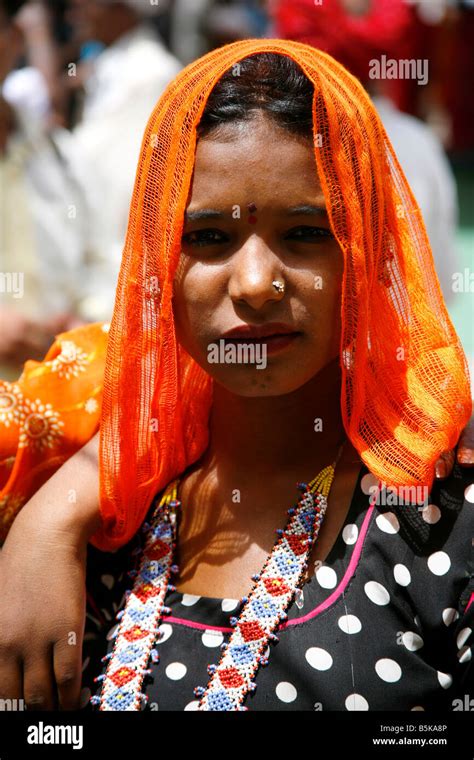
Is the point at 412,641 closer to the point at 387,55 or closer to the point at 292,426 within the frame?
the point at 292,426

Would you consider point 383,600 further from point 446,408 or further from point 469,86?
point 469,86

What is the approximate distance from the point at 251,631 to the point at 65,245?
2.62 meters

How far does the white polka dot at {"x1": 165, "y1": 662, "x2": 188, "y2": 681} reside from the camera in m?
1.64

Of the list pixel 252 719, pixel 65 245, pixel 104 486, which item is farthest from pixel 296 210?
pixel 65 245

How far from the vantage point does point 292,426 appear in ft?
5.81

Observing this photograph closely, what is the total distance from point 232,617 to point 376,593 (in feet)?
0.76

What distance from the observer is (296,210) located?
1.57 m

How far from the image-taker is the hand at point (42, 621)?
5.31ft

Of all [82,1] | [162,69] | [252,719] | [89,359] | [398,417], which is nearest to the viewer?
[252,719]

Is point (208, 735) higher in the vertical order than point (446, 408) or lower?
lower

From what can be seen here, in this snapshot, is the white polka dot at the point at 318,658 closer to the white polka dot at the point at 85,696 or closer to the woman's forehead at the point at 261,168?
the white polka dot at the point at 85,696

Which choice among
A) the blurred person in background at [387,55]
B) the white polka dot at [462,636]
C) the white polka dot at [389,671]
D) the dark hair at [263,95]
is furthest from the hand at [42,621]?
the blurred person in background at [387,55]

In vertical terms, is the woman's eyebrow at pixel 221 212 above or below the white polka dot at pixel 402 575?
above

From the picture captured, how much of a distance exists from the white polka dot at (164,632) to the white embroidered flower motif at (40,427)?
0.38 meters
